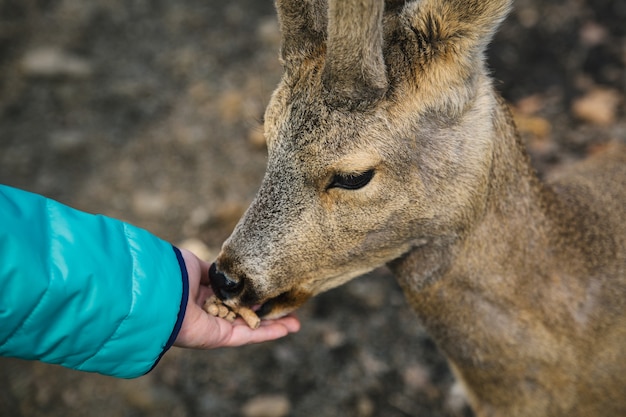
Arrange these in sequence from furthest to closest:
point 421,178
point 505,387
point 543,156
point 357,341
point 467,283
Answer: point 543,156, point 357,341, point 505,387, point 467,283, point 421,178

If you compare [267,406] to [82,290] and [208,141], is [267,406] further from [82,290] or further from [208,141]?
[208,141]

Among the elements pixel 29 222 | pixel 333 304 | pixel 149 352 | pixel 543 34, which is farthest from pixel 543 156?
pixel 29 222

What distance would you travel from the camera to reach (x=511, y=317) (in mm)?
→ 2570

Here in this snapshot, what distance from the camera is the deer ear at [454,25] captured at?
6.84ft

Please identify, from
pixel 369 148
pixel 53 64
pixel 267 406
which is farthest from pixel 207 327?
pixel 53 64

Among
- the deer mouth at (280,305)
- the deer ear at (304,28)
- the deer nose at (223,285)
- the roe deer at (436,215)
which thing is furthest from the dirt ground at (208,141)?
the deer ear at (304,28)

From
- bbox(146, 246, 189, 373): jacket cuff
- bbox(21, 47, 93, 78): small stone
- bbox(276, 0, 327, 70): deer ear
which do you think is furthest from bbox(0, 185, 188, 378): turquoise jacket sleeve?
bbox(21, 47, 93, 78): small stone

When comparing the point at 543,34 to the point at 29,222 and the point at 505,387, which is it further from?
the point at 29,222

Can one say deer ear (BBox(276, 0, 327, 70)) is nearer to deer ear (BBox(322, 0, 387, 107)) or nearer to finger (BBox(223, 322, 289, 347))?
deer ear (BBox(322, 0, 387, 107))

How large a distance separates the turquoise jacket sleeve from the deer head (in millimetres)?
271

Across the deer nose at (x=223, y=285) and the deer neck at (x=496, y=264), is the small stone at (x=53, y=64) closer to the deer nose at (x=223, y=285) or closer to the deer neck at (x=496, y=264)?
the deer nose at (x=223, y=285)

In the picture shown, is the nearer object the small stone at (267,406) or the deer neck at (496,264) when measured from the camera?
the deer neck at (496,264)

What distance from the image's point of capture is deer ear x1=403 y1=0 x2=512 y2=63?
6.84 feet

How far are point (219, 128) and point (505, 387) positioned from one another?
324cm
